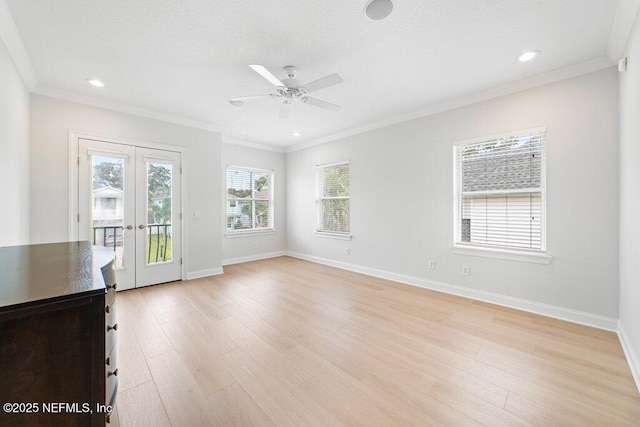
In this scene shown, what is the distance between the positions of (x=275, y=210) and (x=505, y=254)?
15.4 ft

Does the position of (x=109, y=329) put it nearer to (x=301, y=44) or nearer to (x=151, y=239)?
(x=301, y=44)

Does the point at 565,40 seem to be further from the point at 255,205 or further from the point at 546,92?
the point at 255,205

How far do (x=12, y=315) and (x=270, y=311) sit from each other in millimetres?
2463

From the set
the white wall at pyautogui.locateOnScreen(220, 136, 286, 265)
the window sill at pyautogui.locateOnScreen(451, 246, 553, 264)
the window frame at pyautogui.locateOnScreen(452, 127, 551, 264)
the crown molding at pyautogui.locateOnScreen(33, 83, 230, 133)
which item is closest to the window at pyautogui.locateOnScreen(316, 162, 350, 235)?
the white wall at pyautogui.locateOnScreen(220, 136, 286, 265)

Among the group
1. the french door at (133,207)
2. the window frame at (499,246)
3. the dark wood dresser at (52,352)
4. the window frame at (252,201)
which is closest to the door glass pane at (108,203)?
the french door at (133,207)

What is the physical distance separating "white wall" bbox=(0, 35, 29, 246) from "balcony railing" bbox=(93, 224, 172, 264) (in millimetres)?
740

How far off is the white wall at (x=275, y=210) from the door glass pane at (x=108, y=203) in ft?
5.31

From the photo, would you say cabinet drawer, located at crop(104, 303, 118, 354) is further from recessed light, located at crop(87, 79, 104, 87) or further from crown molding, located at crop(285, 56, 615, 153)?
crown molding, located at crop(285, 56, 615, 153)

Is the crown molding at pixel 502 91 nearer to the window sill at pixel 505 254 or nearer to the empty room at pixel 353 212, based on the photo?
the empty room at pixel 353 212

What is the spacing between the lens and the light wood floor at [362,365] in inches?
61.7

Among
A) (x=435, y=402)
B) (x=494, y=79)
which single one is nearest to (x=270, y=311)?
(x=435, y=402)

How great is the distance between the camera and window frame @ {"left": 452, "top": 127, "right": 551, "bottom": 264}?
298cm

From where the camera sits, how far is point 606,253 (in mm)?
2621

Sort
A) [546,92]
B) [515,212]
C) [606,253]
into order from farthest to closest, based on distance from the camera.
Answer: [515,212] → [546,92] → [606,253]
